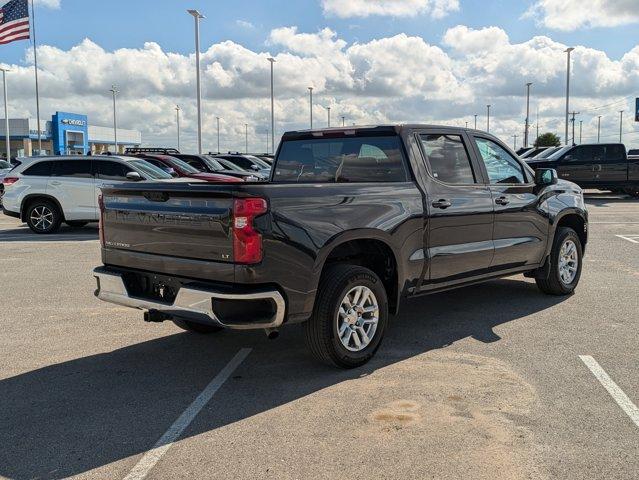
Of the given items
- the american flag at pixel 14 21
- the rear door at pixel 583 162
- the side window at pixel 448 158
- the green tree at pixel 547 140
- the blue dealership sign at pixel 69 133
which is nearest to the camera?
the side window at pixel 448 158

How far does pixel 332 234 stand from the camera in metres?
4.51

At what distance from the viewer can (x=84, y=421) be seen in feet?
12.9

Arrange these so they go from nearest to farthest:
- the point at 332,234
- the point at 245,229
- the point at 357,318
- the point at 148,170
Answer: the point at 245,229, the point at 332,234, the point at 357,318, the point at 148,170

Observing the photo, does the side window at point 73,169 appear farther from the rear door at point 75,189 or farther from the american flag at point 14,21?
the american flag at point 14,21

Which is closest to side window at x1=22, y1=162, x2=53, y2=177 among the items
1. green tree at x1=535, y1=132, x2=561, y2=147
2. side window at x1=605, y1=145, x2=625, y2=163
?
side window at x1=605, y1=145, x2=625, y2=163

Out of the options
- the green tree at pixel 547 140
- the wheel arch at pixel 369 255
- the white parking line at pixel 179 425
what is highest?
the green tree at pixel 547 140

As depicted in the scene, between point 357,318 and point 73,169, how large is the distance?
35.9 feet

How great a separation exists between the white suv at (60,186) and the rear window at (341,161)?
837 centimetres

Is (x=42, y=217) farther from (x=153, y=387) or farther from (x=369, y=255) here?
(x=369, y=255)

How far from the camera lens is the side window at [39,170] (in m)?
13.9

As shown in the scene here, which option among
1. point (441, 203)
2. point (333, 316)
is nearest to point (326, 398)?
point (333, 316)

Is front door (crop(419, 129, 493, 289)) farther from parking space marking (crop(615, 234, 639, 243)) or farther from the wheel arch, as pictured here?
parking space marking (crop(615, 234, 639, 243))

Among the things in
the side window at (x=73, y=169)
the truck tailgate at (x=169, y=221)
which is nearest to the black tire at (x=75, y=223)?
the side window at (x=73, y=169)

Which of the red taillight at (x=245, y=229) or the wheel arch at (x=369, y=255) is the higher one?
the red taillight at (x=245, y=229)
